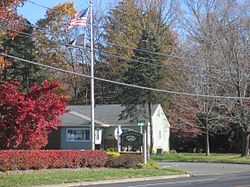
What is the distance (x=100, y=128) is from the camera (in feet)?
180

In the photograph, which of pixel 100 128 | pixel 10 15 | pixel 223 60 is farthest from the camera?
pixel 100 128

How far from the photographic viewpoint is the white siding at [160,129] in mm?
57719

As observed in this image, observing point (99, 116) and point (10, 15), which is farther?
point (99, 116)

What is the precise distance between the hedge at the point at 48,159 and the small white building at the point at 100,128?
23357 mm

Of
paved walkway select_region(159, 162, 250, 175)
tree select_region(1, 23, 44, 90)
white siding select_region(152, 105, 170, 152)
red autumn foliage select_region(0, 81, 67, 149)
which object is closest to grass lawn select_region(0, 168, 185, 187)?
red autumn foliage select_region(0, 81, 67, 149)

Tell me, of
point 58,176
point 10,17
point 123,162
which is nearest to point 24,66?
point 123,162

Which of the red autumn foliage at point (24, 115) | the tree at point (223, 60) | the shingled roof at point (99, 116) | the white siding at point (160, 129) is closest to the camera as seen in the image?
the red autumn foliage at point (24, 115)

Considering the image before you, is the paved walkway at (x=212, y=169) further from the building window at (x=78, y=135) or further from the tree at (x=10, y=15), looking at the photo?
the building window at (x=78, y=135)

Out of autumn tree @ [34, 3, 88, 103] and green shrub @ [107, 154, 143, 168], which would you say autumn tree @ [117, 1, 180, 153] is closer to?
autumn tree @ [34, 3, 88, 103]

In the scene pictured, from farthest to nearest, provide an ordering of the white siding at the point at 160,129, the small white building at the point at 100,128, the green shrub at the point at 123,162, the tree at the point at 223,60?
the white siding at the point at 160,129, the small white building at the point at 100,128, the tree at the point at 223,60, the green shrub at the point at 123,162

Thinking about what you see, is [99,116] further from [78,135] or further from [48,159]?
[48,159]

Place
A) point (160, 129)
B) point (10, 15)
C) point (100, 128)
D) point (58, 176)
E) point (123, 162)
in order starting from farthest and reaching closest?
point (160, 129) < point (100, 128) < point (123, 162) < point (10, 15) < point (58, 176)

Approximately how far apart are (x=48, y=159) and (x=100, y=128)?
28.5 meters

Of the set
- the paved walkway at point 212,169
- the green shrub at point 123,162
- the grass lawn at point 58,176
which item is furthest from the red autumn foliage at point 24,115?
the paved walkway at point 212,169
